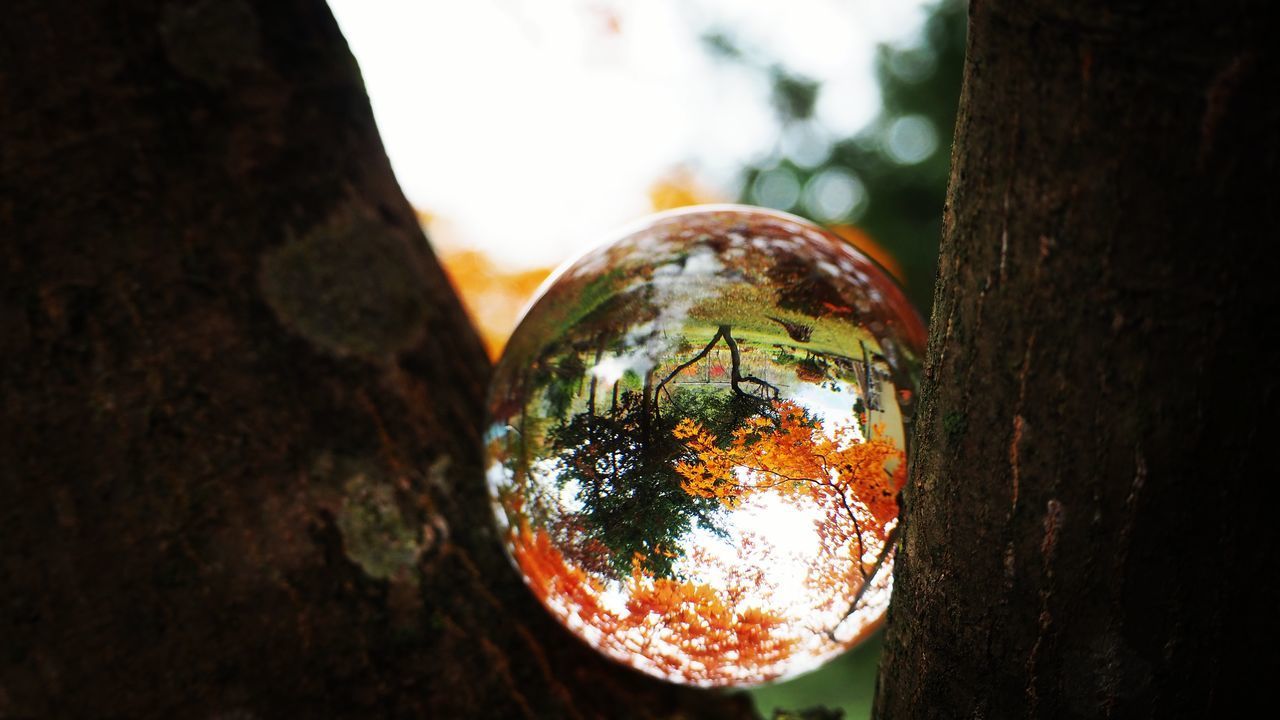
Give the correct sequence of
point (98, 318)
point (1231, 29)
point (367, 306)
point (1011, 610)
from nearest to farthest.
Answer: point (1231, 29) → point (1011, 610) → point (98, 318) → point (367, 306)

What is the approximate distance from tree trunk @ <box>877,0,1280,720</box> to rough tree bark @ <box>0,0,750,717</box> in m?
0.99

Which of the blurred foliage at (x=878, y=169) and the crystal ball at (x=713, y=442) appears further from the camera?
the blurred foliage at (x=878, y=169)

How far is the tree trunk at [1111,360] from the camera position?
0.73 meters

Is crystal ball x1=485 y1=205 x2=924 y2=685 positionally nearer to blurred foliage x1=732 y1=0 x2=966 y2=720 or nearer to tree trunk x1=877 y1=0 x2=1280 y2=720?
tree trunk x1=877 y1=0 x2=1280 y2=720

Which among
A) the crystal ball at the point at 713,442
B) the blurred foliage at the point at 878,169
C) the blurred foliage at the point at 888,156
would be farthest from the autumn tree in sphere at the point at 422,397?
the blurred foliage at the point at 888,156

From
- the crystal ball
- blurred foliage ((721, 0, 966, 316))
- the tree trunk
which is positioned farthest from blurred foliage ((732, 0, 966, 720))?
the tree trunk

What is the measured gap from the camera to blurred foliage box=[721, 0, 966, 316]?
477cm

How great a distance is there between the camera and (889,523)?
3.93ft

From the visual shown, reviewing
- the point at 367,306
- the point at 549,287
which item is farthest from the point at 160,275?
the point at 549,287

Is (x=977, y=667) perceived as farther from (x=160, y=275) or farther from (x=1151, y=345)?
(x=160, y=275)

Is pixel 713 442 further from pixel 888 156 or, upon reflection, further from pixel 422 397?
pixel 888 156

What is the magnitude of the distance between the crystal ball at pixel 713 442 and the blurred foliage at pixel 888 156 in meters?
3.67

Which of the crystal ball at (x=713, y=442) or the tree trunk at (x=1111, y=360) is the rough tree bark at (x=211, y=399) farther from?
the tree trunk at (x=1111, y=360)

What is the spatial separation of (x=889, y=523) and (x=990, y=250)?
483mm
